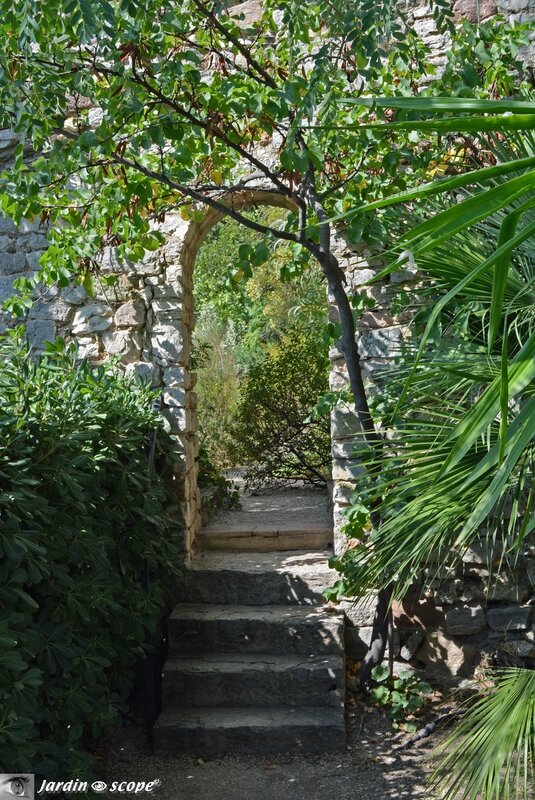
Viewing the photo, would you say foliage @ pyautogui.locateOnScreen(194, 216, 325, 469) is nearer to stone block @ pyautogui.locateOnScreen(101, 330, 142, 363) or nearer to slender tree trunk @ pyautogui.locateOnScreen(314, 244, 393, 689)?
stone block @ pyautogui.locateOnScreen(101, 330, 142, 363)

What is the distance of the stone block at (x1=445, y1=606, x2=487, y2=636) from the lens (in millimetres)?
4312

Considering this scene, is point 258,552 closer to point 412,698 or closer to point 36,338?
point 412,698

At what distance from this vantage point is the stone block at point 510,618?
14.0 ft

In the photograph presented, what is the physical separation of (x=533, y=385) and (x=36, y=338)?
3.33 meters

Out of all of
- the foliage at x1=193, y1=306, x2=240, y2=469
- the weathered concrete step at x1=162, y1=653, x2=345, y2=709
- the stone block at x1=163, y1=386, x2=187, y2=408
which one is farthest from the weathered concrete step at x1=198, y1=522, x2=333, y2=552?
the foliage at x1=193, y1=306, x2=240, y2=469

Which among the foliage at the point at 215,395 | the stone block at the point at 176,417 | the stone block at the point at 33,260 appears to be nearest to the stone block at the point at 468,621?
the stone block at the point at 176,417

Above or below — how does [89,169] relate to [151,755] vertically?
above

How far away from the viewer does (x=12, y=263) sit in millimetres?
5004

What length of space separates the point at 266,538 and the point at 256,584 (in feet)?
1.85

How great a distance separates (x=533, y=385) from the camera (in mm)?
2369

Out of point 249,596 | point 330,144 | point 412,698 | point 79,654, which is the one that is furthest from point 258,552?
point 330,144

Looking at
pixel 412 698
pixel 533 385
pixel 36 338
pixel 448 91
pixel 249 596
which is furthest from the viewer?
pixel 36 338

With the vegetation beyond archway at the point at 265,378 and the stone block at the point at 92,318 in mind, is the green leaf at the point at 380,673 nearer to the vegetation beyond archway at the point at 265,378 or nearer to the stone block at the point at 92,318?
the vegetation beyond archway at the point at 265,378

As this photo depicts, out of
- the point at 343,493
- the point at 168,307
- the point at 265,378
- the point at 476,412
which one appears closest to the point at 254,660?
the point at 343,493
